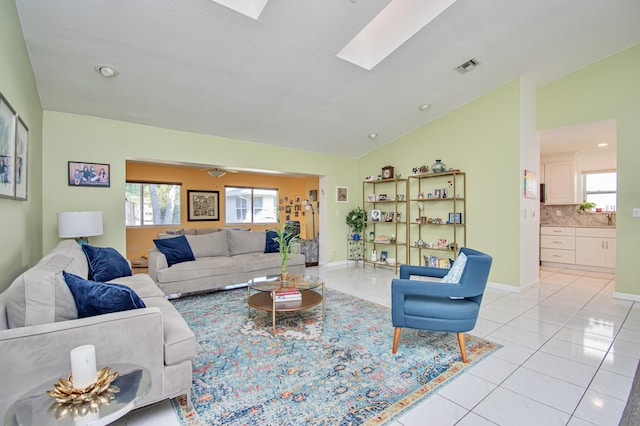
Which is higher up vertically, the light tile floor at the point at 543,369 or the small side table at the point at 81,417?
the small side table at the point at 81,417

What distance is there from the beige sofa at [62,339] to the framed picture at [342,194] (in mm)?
4984

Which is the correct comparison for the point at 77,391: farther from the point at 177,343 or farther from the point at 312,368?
the point at 312,368

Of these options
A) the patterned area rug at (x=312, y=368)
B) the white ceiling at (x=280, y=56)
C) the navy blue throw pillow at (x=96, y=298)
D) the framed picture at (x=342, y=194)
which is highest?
the white ceiling at (x=280, y=56)

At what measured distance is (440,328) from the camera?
2293 millimetres

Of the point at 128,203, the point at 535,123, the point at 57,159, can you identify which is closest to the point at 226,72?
the point at 57,159

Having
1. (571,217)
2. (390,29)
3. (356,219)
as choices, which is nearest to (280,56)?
(390,29)

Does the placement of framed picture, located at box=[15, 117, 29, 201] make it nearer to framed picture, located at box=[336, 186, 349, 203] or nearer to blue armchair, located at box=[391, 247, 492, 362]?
blue armchair, located at box=[391, 247, 492, 362]

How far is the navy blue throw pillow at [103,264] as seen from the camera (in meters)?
2.96

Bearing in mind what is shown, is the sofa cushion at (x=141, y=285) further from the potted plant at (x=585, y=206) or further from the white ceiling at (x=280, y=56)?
the potted plant at (x=585, y=206)

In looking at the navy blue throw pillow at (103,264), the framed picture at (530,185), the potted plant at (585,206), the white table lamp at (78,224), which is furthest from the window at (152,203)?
the potted plant at (585,206)

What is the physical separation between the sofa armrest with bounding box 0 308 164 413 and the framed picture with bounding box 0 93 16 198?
1220 mm

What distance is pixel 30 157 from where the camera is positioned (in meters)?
2.94

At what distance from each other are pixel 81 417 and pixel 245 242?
4.07 metres

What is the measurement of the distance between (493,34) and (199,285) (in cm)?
477
